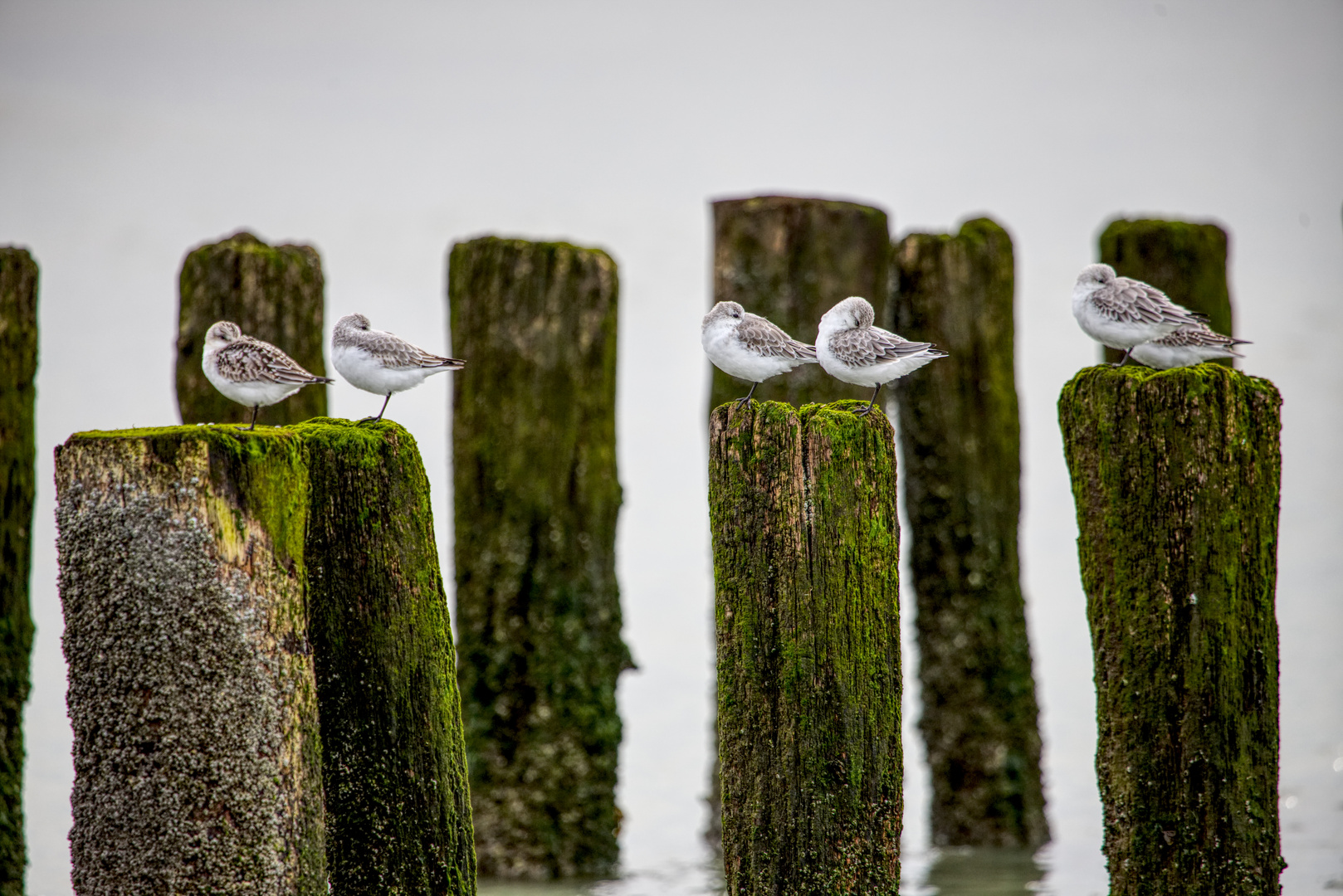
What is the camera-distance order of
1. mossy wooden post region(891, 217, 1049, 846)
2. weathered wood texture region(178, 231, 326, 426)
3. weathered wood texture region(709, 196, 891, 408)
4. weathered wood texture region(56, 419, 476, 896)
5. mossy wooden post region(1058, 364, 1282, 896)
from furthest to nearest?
mossy wooden post region(891, 217, 1049, 846) → weathered wood texture region(709, 196, 891, 408) → weathered wood texture region(178, 231, 326, 426) → mossy wooden post region(1058, 364, 1282, 896) → weathered wood texture region(56, 419, 476, 896)

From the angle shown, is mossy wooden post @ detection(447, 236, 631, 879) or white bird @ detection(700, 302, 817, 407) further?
mossy wooden post @ detection(447, 236, 631, 879)

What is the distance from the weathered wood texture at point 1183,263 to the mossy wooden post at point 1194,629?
12.2 feet

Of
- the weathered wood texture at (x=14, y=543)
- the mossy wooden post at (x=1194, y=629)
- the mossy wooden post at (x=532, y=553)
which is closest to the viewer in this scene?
the mossy wooden post at (x=1194, y=629)

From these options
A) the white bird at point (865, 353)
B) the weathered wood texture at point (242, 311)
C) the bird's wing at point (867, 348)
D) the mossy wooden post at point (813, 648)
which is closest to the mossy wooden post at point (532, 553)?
the weathered wood texture at point (242, 311)

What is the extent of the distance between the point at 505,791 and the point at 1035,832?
12.4 ft

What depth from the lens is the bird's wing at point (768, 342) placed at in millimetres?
6895

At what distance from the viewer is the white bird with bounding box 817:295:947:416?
673 centimetres

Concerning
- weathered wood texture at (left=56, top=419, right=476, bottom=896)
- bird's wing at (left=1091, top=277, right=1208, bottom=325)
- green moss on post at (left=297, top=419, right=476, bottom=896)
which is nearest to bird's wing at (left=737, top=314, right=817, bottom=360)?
bird's wing at (left=1091, top=277, right=1208, bottom=325)

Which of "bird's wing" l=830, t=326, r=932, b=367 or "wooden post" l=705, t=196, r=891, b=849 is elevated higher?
"wooden post" l=705, t=196, r=891, b=849

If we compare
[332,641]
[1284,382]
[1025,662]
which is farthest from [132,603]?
[1284,382]

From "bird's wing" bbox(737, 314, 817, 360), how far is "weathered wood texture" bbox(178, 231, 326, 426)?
3367mm

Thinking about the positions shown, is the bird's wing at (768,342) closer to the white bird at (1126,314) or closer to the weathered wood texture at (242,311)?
the white bird at (1126,314)

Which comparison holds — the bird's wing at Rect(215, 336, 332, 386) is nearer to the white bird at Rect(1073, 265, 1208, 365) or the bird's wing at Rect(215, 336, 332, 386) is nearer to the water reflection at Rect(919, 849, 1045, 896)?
the white bird at Rect(1073, 265, 1208, 365)

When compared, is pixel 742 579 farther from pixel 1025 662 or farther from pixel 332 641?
pixel 1025 662
